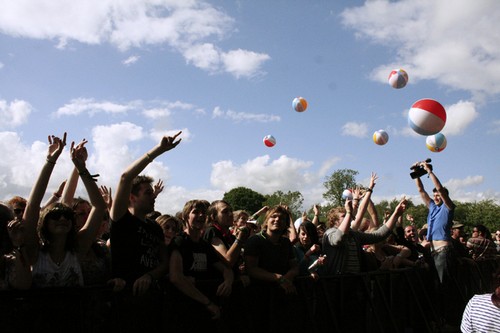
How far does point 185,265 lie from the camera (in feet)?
15.2

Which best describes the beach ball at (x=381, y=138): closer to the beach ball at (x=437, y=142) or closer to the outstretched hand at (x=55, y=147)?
the beach ball at (x=437, y=142)

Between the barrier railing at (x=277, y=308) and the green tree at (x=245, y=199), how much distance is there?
86575mm

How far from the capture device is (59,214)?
412 centimetres

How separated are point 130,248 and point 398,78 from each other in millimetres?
9889

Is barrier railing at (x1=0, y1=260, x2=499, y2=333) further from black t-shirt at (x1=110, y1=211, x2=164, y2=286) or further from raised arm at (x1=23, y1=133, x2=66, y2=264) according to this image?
raised arm at (x1=23, y1=133, x2=66, y2=264)

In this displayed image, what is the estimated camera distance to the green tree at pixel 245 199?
95500 millimetres

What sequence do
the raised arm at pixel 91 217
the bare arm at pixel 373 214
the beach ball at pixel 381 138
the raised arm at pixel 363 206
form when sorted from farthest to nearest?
1. the beach ball at pixel 381 138
2. the bare arm at pixel 373 214
3. the raised arm at pixel 363 206
4. the raised arm at pixel 91 217

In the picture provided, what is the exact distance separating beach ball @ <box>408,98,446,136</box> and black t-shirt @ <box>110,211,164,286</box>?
21.4ft

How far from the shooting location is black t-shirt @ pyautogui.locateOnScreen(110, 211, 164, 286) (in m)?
4.17

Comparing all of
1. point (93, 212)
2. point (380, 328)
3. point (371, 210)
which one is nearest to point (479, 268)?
point (371, 210)

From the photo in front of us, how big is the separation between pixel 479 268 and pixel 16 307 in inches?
364

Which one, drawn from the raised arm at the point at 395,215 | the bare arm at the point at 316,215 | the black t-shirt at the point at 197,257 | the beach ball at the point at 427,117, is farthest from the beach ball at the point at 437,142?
the black t-shirt at the point at 197,257

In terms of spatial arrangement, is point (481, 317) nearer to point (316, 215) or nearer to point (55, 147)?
point (55, 147)

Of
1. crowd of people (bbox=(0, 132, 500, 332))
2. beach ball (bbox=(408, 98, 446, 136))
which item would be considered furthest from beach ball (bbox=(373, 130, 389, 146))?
crowd of people (bbox=(0, 132, 500, 332))
